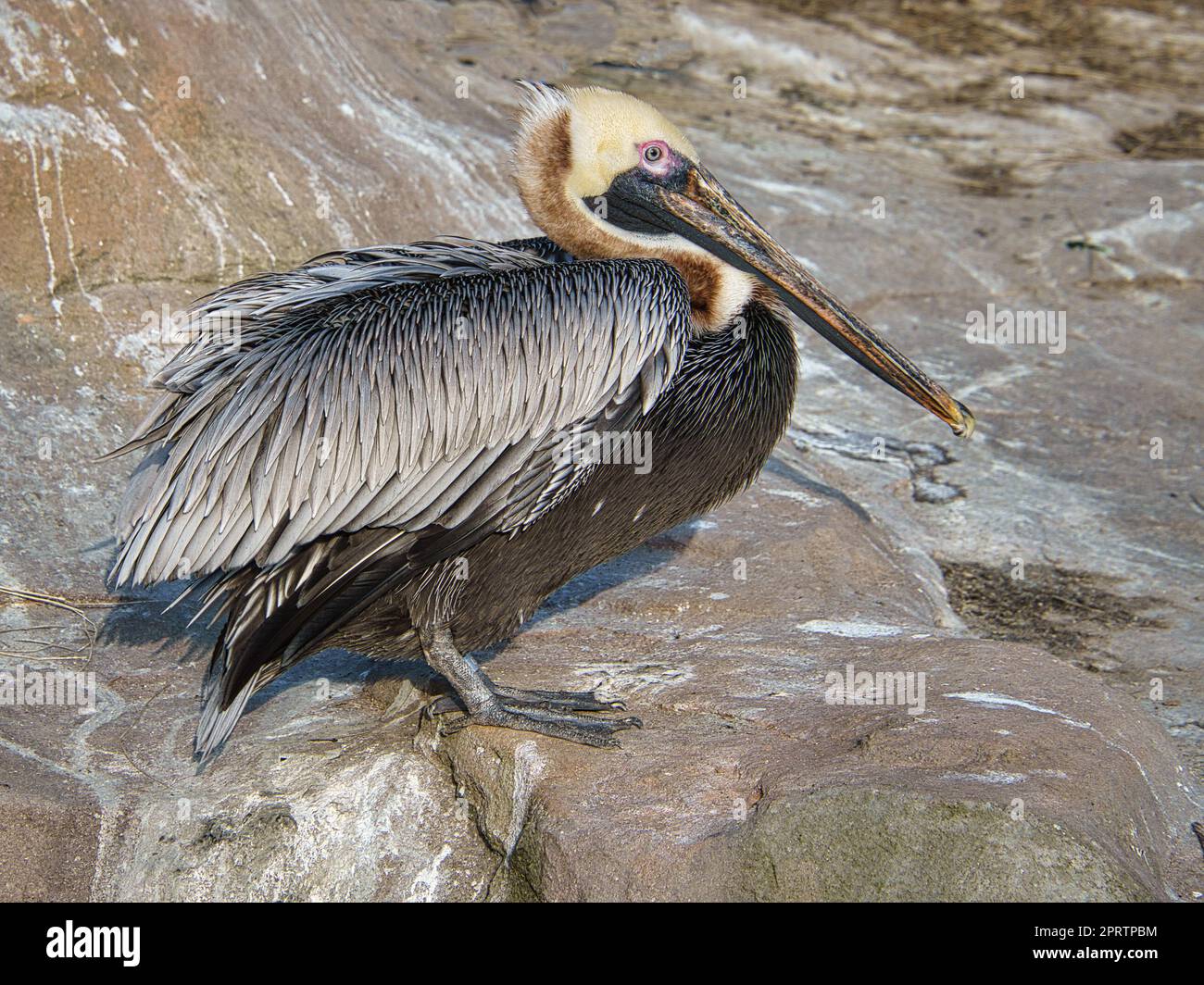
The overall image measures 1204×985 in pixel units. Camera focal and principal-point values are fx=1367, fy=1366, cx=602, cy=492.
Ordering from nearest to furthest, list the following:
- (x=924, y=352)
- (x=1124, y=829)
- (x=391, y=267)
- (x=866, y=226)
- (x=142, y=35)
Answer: (x=1124, y=829)
(x=391, y=267)
(x=142, y=35)
(x=924, y=352)
(x=866, y=226)

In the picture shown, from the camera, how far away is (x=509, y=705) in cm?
391

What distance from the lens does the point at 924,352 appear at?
708 cm

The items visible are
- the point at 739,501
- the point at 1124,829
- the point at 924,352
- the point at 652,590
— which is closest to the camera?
the point at 1124,829

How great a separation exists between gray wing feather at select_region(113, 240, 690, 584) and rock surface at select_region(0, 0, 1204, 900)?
0.67 meters

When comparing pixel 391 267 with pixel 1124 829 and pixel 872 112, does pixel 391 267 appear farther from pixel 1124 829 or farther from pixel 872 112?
pixel 872 112

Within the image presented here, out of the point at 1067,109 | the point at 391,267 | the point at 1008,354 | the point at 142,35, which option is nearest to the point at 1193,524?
the point at 1008,354

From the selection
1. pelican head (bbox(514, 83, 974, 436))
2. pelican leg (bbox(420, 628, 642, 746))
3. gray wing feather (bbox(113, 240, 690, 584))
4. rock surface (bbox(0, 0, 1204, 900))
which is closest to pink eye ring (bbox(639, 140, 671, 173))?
pelican head (bbox(514, 83, 974, 436))

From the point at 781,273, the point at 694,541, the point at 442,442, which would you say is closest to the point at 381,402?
the point at 442,442

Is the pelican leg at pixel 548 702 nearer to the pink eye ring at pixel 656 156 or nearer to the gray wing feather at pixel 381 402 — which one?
the gray wing feather at pixel 381 402

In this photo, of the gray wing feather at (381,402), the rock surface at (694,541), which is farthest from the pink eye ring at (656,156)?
Result: the rock surface at (694,541)

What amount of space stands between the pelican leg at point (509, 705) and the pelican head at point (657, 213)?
125 cm

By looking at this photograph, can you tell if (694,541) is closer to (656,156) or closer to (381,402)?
(656,156)

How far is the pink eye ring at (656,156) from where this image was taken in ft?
14.1
